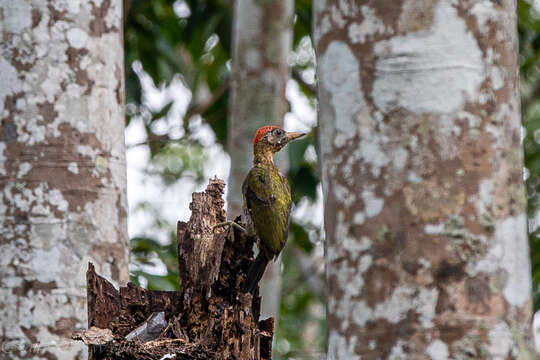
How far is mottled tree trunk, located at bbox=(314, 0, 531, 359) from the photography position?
78.3 inches

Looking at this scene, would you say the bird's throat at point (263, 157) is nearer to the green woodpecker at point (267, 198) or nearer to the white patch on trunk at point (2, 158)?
the green woodpecker at point (267, 198)

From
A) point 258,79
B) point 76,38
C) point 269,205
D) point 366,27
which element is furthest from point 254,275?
point 258,79

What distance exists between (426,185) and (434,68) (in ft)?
0.91

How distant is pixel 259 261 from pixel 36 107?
123 centimetres

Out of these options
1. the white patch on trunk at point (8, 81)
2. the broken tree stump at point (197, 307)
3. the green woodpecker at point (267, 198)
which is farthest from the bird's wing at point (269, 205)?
the white patch on trunk at point (8, 81)

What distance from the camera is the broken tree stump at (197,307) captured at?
341 centimetres

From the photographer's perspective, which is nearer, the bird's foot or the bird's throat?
the bird's foot

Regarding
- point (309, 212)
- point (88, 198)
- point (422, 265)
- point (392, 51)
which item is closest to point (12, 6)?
point (88, 198)

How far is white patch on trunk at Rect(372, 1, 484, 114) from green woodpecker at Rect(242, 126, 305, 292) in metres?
2.26

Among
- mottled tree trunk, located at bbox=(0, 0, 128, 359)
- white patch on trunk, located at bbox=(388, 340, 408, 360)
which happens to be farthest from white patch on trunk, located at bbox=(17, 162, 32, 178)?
white patch on trunk, located at bbox=(388, 340, 408, 360)

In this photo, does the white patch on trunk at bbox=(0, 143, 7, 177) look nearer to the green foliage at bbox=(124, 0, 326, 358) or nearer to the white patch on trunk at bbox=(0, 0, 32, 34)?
the white patch on trunk at bbox=(0, 0, 32, 34)

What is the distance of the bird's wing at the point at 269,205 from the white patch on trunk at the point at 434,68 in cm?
251

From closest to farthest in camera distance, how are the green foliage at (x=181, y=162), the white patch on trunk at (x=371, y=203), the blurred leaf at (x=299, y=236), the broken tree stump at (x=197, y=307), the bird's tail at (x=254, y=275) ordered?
the white patch on trunk at (x=371, y=203) → the broken tree stump at (x=197, y=307) → the bird's tail at (x=254, y=275) → the blurred leaf at (x=299, y=236) → the green foliage at (x=181, y=162)

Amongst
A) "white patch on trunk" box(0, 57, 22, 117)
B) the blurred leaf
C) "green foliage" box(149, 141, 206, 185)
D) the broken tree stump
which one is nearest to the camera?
the broken tree stump
